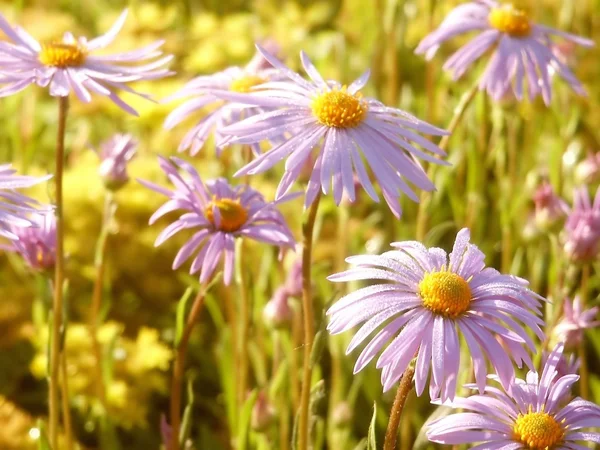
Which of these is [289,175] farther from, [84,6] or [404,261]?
[84,6]

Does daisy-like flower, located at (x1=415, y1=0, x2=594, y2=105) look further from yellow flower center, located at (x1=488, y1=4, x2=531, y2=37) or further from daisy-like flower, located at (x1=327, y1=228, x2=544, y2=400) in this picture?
daisy-like flower, located at (x1=327, y1=228, x2=544, y2=400)

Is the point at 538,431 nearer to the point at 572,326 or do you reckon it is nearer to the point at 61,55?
the point at 572,326

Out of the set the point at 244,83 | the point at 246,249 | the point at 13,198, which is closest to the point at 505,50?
the point at 244,83

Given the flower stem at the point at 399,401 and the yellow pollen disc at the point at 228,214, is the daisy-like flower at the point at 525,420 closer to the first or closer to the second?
the flower stem at the point at 399,401

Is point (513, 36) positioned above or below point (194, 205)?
above

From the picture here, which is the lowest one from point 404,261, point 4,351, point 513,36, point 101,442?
point 101,442

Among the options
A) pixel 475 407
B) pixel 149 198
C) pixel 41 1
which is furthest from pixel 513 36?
pixel 41 1
